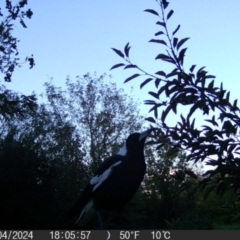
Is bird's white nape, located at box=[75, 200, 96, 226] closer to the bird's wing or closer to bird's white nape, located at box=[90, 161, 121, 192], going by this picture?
the bird's wing

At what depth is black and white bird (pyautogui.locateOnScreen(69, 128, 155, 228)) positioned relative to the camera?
5.94m

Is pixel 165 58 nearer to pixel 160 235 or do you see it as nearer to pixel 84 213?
pixel 160 235

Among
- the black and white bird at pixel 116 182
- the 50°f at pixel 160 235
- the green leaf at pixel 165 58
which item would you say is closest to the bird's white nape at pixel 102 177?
the black and white bird at pixel 116 182

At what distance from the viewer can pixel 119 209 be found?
642 centimetres

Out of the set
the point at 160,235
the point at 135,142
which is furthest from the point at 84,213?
the point at 160,235

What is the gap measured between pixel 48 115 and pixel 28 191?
38.8 ft

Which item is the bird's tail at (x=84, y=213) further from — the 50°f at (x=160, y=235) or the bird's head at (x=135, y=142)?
the 50°f at (x=160, y=235)

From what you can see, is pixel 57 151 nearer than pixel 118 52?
No

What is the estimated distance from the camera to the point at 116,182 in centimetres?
606

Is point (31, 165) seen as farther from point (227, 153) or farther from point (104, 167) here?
point (227, 153)

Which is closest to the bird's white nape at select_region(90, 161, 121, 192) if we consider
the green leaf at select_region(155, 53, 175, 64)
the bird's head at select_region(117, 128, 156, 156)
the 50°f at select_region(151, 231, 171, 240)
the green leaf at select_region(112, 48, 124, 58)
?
the bird's head at select_region(117, 128, 156, 156)

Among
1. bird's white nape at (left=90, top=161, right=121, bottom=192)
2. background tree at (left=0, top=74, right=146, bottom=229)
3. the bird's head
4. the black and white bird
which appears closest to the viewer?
the bird's head

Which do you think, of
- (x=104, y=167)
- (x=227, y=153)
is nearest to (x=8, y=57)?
(x=104, y=167)

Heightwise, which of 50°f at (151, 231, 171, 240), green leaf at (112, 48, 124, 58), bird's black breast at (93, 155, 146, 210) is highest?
green leaf at (112, 48, 124, 58)
